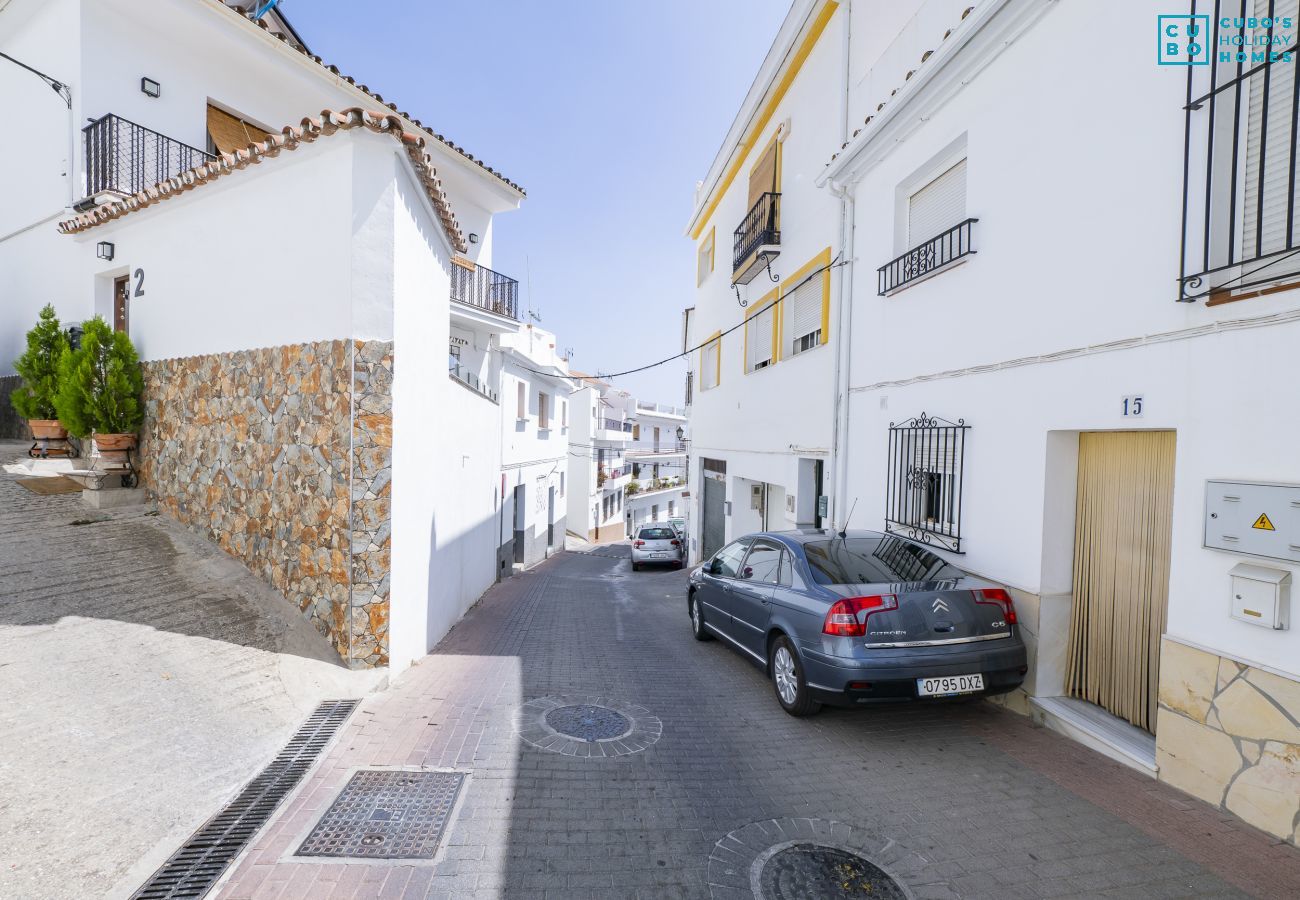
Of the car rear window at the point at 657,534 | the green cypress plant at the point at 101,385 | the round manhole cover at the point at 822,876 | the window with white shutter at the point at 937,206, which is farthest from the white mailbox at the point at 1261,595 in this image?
the car rear window at the point at 657,534

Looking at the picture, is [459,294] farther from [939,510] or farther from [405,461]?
[939,510]

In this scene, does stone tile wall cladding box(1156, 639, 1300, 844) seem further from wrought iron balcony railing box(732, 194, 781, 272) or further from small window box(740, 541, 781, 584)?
wrought iron balcony railing box(732, 194, 781, 272)

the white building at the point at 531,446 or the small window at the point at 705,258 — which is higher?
the small window at the point at 705,258

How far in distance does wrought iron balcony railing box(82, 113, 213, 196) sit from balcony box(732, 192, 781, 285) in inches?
378

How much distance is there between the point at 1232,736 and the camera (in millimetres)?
3277

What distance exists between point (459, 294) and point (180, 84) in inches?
229

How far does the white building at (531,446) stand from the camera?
16156 mm

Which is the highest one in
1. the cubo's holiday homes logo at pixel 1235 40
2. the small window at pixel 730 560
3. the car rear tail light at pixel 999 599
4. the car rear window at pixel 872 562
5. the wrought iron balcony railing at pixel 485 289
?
the wrought iron balcony railing at pixel 485 289

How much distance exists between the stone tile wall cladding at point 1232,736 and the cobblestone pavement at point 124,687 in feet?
17.8

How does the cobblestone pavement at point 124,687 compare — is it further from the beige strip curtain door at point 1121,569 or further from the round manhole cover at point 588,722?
the beige strip curtain door at point 1121,569

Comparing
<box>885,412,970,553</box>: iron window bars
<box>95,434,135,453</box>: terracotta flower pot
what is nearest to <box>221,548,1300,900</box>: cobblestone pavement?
<box>885,412,970,553</box>: iron window bars

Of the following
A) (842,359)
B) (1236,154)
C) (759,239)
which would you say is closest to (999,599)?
(1236,154)

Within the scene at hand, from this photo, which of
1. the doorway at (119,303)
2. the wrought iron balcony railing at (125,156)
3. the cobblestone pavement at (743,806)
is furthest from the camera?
the wrought iron balcony railing at (125,156)

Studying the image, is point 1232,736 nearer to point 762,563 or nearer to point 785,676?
point 785,676
